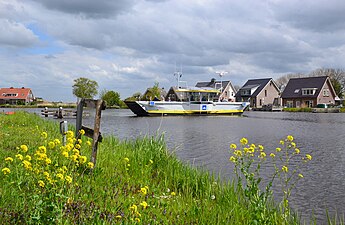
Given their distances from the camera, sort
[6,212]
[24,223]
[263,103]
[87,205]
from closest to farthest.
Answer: [24,223], [6,212], [87,205], [263,103]

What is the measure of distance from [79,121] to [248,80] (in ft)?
277

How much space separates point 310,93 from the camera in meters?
73.4

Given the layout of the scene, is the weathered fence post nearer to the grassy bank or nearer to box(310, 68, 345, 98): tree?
the grassy bank

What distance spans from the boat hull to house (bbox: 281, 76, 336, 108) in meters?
23.3

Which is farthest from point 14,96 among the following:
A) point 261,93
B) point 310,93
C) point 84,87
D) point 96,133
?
point 96,133

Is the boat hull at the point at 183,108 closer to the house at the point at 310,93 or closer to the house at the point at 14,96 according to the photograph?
the house at the point at 310,93

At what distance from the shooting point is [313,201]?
8148 millimetres

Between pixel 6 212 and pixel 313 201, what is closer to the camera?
pixel 6 212

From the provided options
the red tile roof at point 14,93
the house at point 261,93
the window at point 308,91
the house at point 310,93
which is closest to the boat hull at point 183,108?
the house at point 310,93

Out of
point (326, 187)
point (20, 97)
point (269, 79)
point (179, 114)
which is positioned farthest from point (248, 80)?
point (326, 187)

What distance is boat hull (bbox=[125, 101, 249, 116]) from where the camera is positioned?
49500 mm

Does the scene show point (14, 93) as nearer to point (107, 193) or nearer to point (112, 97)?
point (112, 97)

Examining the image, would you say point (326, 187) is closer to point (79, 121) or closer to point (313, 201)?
point (313, 201)

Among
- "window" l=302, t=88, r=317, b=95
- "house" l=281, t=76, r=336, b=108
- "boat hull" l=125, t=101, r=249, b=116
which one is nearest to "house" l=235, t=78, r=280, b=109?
"house" l=281, t=76, r=336, b=108
